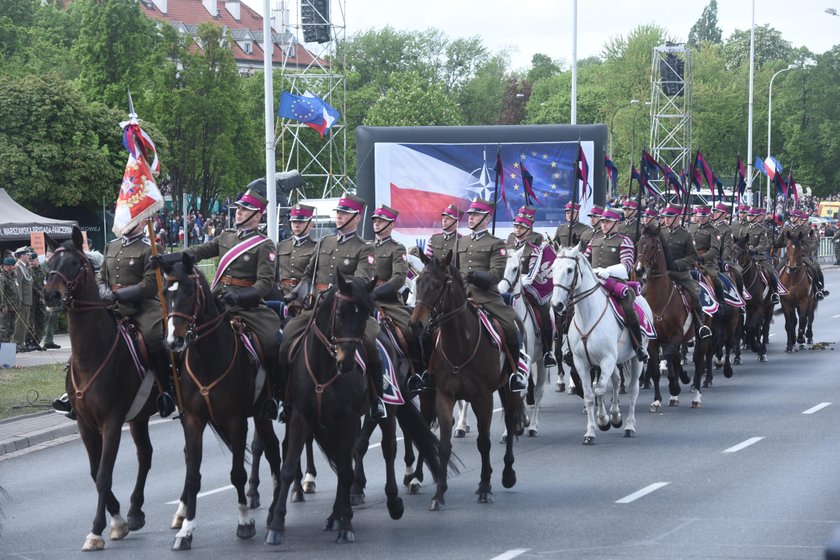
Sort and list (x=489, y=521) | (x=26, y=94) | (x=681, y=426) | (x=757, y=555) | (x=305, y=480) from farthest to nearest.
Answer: (x=26, y=94)
(x=681, y=426)
(x=305, y=480)
(x=489, y=521)
(x=757, y=555)

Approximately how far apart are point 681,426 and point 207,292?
8.00m

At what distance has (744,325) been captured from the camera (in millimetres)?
25391

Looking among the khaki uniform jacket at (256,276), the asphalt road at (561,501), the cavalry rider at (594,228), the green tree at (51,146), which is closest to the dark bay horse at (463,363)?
the asphalt road at (561,501)

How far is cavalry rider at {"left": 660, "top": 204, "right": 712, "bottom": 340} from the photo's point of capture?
19.0m

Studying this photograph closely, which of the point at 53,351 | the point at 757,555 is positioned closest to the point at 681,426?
the point at 757,555

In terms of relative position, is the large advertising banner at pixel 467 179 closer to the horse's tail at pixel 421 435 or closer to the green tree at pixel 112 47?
the horse's tail at pixel 421 435

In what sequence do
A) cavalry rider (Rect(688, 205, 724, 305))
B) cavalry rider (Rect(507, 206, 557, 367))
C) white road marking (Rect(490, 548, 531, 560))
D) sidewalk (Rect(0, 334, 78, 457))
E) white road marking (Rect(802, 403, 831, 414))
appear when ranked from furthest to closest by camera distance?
cavalry rider (Rect(688, 205, 724, 305))
white road marking (Rect(802, 403, 831, 414))
cavalry rider (Rect(507, 206, 557, 367))
sidewalk (Rect(0, 334, 78, 457))
white road marking (Rect(490, 548, 531, 560))

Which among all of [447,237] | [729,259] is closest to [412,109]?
[729,259]

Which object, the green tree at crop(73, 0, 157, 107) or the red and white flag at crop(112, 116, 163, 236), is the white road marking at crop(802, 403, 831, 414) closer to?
the red and white flag at crop(112, 116, 163, 236)

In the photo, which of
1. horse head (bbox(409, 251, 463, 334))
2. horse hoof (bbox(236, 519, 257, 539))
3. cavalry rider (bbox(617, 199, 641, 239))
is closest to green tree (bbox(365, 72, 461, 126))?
cavalry rider (bbox(617, 199, 641, 239))

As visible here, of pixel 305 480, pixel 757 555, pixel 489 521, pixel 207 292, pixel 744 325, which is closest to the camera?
pixel 757 555

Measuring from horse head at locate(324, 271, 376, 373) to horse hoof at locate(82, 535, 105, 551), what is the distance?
2148mm

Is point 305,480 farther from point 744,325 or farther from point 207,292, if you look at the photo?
point 744,325

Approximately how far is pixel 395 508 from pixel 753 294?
15.7 metres
